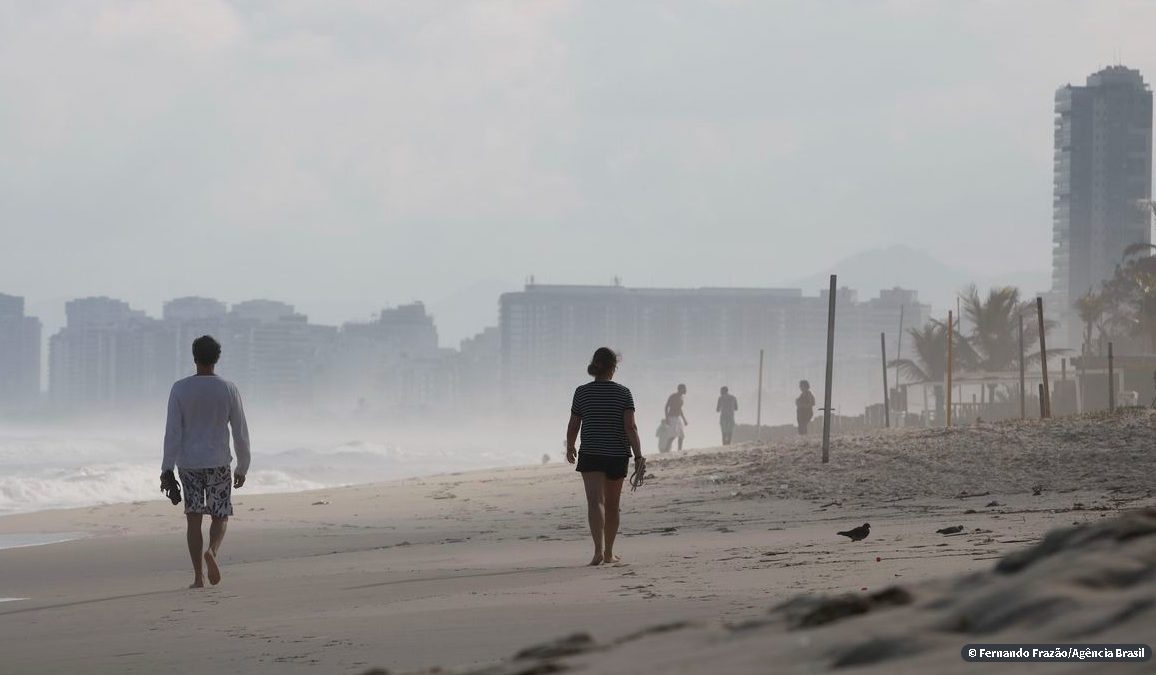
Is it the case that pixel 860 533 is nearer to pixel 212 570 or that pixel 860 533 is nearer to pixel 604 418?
pixel 604 418

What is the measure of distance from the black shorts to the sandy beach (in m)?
0.57

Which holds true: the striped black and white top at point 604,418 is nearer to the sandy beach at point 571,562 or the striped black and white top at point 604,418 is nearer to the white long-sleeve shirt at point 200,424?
the sandy beach at point 571,562

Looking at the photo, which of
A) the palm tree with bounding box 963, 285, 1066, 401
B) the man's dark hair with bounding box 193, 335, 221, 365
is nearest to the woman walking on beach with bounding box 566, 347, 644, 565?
the man's dark hair with bounding box 193, 335, 221, 365

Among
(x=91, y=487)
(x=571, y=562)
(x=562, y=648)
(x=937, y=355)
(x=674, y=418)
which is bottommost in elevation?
(x=91, y=487)

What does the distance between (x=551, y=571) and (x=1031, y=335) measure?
58.0 meters

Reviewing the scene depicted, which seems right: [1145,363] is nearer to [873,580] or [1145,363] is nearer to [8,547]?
[8,547]

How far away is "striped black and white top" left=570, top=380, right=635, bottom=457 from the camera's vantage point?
368 inches

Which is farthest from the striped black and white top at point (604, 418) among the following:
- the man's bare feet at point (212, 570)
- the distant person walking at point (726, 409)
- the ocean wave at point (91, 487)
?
the distant person walking at point (726, 409)

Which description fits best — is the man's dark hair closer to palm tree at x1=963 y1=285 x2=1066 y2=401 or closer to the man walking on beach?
the man walking on beach

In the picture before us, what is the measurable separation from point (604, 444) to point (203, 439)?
7.94 feet

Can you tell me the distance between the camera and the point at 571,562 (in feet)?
31.4

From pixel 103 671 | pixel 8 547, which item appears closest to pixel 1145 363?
pixel 8 547

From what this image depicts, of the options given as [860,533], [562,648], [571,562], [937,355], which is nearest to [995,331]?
[937,355]

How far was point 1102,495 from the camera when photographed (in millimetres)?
12047
